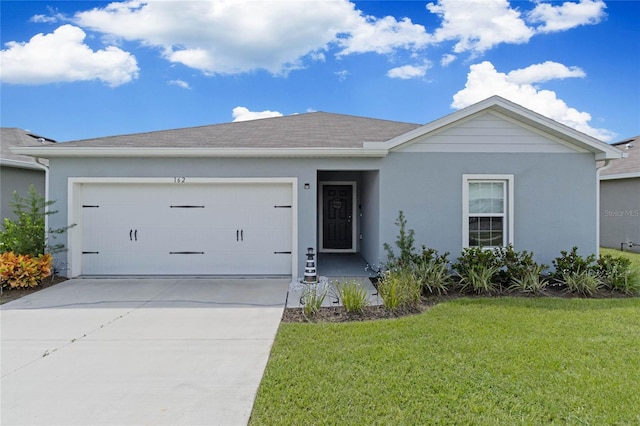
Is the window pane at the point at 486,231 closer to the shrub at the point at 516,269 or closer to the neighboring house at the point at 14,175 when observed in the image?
the shrub at the point at 516,269

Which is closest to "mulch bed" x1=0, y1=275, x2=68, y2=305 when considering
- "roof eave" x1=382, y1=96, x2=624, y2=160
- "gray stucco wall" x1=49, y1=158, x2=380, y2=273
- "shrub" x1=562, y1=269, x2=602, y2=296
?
"gray stucco wall" x1=49, y1=158, x2=380, y2=273

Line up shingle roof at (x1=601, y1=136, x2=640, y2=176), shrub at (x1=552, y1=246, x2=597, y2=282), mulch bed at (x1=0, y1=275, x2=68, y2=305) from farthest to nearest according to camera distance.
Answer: shingle roof at (x1=601, y1=136, x2=640, y2=176)
shrub at (x1=552, y1=246, x2=597, y2=282)
mulch bed at (x1=0, y1=275, x2=68, y2=305)

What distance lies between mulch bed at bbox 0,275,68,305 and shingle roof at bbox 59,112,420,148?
300 centimetres

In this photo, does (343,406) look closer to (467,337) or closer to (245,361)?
(245,361)

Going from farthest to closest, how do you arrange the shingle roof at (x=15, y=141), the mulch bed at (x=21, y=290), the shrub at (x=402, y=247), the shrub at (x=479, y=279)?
the shingle roof at (x=15, y=141)
the shrub at (x=402, y=247)
the shrub at (x=479, y=279)
the mulch bed at (x=21, y=290)

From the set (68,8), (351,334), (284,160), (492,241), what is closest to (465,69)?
(492,241)

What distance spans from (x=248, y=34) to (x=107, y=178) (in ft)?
16.2

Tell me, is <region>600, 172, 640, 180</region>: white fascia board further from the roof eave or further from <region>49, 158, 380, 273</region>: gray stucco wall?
<region>49, 158, 380, 273</region>: gray stucco wall

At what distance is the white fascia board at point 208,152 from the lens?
24.8 feet

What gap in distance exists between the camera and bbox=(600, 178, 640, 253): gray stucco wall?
12391 mm

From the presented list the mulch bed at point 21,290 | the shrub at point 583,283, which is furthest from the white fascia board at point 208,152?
the shrub at point 583,283

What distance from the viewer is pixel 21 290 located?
696cm

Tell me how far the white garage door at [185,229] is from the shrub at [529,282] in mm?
4727

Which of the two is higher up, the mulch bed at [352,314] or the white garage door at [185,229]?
the white garage door at [185,229]
